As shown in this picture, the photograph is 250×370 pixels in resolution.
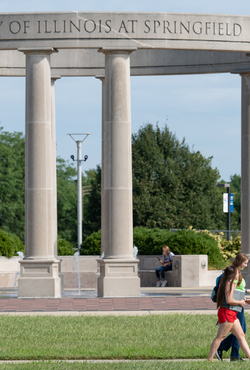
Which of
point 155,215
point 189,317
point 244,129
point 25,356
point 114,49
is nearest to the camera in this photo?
point 25,356

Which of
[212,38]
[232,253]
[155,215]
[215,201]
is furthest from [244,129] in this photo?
[215,201]

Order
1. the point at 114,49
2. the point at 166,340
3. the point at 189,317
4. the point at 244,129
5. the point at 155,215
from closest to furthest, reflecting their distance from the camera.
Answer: the point at 166,340 < the point at 189,317 < the point at 114,49 < the point at 244,129 < the point at 155,215

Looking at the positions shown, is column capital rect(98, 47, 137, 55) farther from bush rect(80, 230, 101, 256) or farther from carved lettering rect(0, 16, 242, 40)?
bush rect(80, 230, 101, 256)

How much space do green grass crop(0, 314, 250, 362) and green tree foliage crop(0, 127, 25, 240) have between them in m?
72.7

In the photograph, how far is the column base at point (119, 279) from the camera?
1133 inches

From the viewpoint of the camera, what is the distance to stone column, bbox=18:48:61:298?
29562 millimetres

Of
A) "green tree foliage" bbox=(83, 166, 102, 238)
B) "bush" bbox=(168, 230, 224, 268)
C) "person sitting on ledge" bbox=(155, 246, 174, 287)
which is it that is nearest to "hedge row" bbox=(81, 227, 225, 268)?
"bush" bbox=(168, 230, 224, 268)

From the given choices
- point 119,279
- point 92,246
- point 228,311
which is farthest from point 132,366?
point 92,246

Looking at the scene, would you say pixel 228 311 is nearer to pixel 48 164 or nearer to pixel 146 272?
pixel 48 164

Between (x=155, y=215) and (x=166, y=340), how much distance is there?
63.8 metres

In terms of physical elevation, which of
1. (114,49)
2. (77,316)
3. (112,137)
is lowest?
(77,316)

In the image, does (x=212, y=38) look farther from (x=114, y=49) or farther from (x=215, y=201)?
(x=215, y=201)

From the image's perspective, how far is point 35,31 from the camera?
29766 millimetres

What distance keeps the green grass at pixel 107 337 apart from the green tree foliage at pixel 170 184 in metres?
59.6
